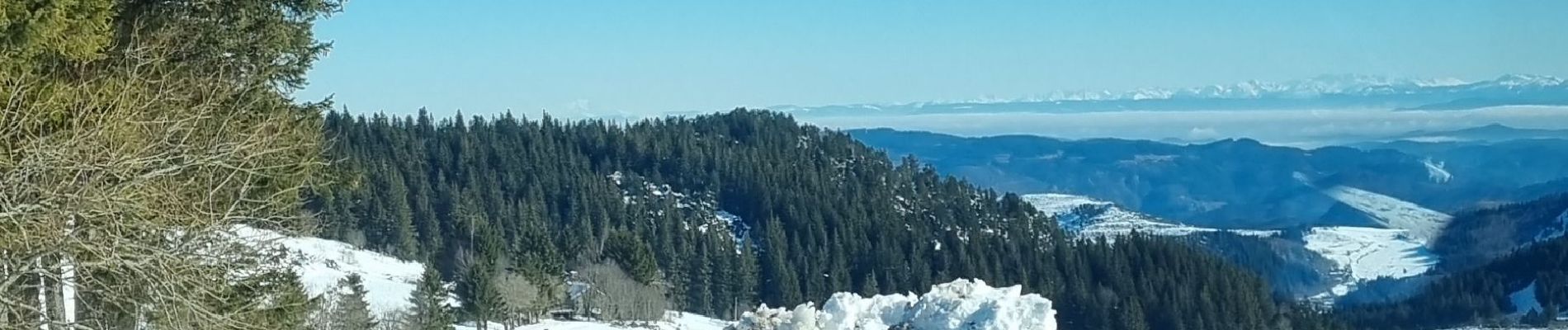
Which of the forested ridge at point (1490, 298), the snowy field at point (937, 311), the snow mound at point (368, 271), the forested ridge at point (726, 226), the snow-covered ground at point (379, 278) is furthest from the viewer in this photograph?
the forested ridge at point (1490, 298)

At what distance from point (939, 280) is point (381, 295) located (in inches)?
2096

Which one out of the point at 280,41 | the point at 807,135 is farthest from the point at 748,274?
the point at 280,41

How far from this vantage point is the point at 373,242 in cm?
9744

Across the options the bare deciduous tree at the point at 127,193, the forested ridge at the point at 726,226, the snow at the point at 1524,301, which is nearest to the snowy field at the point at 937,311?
the bare deciduous tree at the point at 127,193

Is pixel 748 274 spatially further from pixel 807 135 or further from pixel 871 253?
pixel 807 135

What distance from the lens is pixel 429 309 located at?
50.6 m

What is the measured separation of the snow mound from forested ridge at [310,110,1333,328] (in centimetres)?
278

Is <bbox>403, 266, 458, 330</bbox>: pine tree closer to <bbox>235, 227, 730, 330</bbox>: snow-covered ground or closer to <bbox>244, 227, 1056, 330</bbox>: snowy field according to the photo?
<bbox>235, 227, 730, 330</bbox>: snow-covered ground

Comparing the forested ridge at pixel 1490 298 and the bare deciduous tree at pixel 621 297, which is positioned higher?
the bare deciduous tree at pixel 621 297

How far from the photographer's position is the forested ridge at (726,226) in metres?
91.3

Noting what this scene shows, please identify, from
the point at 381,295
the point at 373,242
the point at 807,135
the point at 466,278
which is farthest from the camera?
the point at 807,135

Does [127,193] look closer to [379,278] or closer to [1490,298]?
[379,278]

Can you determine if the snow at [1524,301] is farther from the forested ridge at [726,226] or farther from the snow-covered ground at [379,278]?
the snow-covered ground at [379,278]

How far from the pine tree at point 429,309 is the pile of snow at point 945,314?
24840 millimetres
